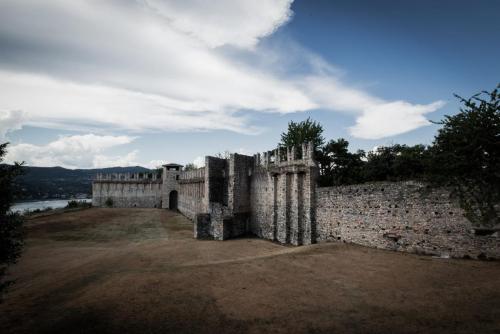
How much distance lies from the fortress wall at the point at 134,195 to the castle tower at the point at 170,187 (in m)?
2.00

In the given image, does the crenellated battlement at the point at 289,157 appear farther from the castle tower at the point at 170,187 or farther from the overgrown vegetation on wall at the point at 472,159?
the castle tower at the point at 170,187

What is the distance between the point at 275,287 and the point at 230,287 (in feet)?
5.48

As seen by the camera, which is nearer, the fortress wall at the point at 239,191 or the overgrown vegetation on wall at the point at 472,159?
the overgrown vegetation on wall at the point at 472,159

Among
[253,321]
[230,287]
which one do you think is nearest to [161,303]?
[230,287]

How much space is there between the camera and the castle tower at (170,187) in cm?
5078

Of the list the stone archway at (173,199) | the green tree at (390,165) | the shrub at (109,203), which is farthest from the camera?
the shrub at (109,203)

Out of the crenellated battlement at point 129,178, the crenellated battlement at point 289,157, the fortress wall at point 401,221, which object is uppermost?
the crenellated battlement at point 289,157

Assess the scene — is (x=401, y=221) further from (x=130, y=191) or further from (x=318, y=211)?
(x=130, y=191)

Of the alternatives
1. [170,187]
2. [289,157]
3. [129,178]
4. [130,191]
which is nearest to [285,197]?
[289,157]

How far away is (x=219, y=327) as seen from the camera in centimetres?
744

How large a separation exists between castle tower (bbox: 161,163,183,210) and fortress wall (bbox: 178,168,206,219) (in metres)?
3.98

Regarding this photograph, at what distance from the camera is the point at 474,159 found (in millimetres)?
10352

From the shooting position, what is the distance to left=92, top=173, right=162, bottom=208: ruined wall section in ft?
171

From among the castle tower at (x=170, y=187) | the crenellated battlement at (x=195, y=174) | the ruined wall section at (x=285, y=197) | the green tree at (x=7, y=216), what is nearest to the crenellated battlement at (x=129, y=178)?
the castle tower at (x=170, y=187)
